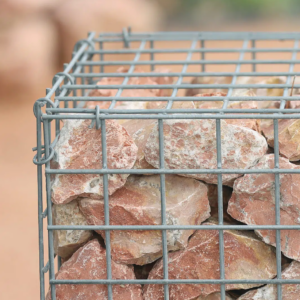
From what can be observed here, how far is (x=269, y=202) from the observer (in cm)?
95

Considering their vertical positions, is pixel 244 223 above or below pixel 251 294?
above

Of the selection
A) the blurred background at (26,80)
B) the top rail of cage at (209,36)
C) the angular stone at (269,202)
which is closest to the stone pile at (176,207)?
the angular stone at (269,202)

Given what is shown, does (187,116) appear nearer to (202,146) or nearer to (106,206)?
(202,146)

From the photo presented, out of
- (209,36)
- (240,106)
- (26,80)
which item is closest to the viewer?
(240,106)

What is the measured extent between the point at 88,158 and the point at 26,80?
11.3 ft

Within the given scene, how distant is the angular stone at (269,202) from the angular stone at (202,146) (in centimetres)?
3

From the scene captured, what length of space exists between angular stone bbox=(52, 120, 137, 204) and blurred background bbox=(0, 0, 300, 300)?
4.76 feet

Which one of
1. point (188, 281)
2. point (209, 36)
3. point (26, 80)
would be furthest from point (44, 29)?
point (188, 281)

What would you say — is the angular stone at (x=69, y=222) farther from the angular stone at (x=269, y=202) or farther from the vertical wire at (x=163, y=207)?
the angular stone at (x=269, y=202)

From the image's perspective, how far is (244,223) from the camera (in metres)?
0.98

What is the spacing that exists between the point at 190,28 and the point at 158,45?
165 cm

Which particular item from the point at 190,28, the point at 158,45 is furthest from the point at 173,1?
the point at 158,45

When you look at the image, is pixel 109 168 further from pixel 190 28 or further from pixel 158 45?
pixel 190 28

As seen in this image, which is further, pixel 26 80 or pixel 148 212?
pixel 26 80
